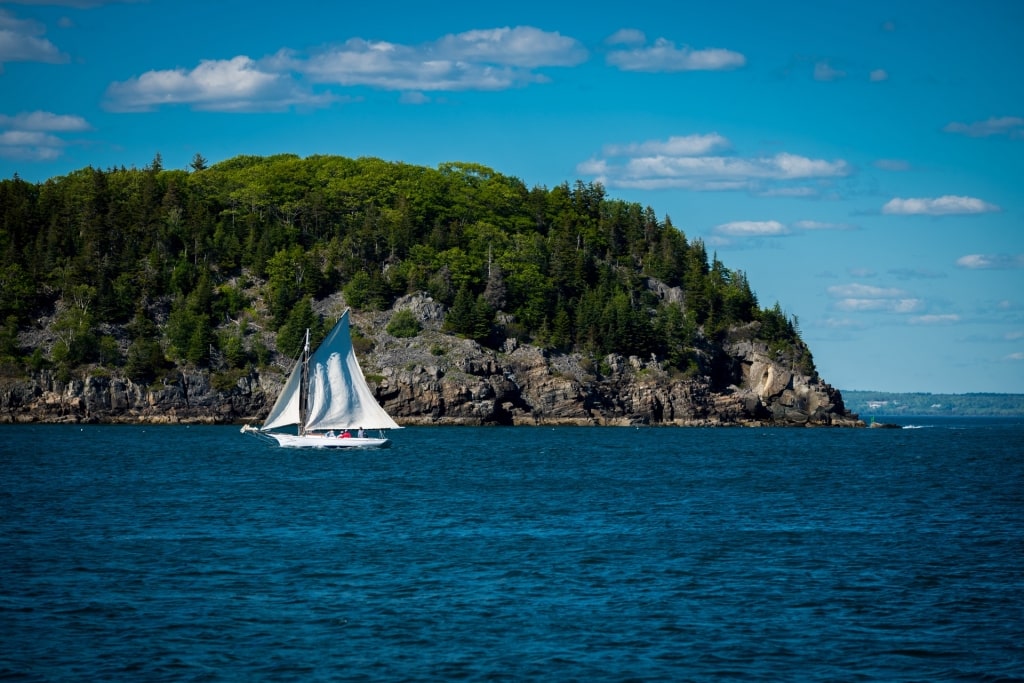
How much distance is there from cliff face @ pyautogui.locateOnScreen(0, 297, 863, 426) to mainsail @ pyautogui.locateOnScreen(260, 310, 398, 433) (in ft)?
153

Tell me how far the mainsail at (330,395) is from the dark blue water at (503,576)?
13.7m

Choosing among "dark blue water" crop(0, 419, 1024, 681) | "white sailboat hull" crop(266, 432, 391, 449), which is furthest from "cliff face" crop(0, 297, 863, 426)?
"dark blue water" crop(0, 419, 1024, 681)

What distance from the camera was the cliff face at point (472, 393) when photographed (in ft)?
450

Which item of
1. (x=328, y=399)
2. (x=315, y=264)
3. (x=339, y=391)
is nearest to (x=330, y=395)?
(x=328, y=399)

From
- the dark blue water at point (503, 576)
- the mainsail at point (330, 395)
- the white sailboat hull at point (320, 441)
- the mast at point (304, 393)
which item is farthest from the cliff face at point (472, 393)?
the dark blue water at point (503, 576)

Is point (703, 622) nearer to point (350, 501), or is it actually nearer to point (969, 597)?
point (969, 597)

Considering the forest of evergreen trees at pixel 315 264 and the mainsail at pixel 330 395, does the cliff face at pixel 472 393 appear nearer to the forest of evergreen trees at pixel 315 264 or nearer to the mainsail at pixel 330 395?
the forest of evergreen trees at pixel 315 264

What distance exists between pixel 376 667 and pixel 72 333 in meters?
128

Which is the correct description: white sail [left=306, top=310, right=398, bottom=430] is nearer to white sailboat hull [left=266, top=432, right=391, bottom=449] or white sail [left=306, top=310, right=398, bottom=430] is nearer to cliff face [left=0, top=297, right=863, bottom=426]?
white sailboat hull [left=266, top=432, right=391, bottom=449]

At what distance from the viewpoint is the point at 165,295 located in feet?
515

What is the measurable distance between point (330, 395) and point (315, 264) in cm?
7327

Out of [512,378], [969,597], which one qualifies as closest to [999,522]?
[969,597]

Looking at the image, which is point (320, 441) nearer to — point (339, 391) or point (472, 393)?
point (339, 391)

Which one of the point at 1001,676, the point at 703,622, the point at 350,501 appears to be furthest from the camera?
the point at 350,501
